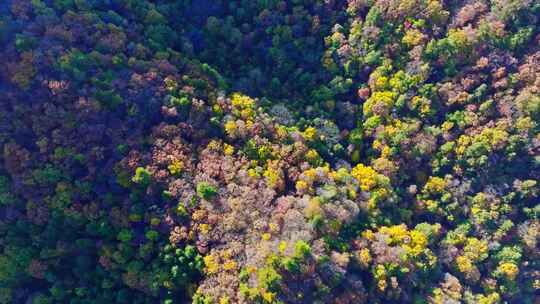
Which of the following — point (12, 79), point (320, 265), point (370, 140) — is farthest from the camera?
point (370, 140)

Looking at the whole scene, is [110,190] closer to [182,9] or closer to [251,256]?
[251,256]

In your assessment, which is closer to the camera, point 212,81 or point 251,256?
point 251,256

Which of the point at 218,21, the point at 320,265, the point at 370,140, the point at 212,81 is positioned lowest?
the point at 320,265

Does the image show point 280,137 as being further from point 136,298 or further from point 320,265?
point 136,298

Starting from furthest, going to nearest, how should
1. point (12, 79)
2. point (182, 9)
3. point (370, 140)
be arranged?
point (182, 9) → point (370, 140) → point (12, 79)

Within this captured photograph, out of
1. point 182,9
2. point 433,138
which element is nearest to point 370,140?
point 433,138

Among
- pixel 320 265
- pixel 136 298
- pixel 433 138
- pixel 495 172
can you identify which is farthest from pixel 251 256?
pixel 495 172

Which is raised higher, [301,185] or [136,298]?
[301,185]
